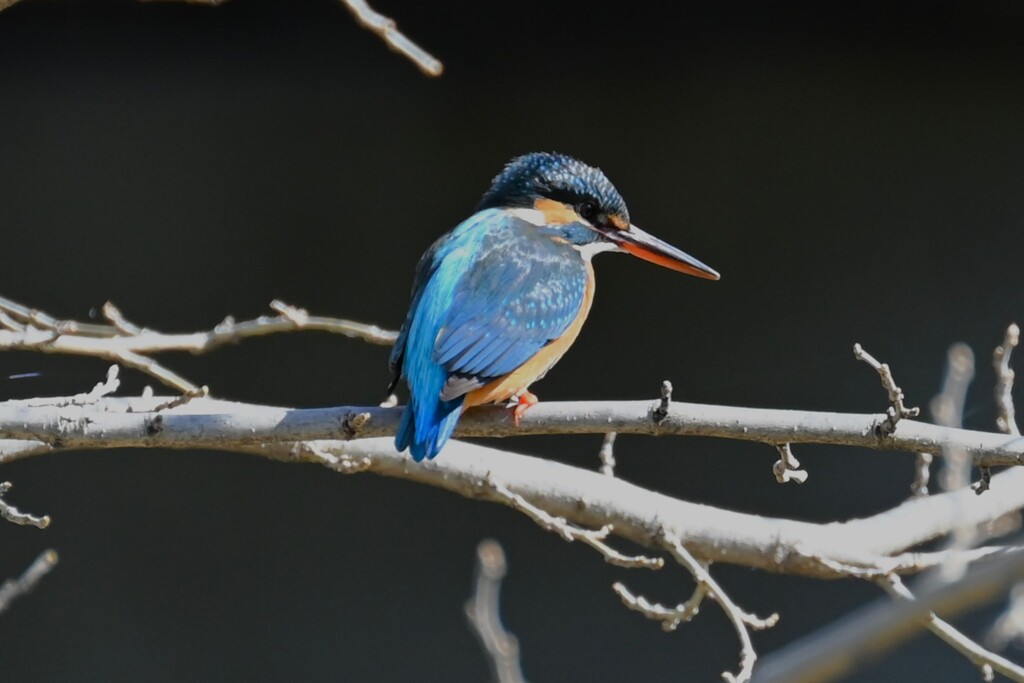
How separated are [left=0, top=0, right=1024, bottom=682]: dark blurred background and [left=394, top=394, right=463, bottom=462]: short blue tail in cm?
160

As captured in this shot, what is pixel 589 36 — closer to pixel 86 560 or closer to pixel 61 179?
pixel 61 179

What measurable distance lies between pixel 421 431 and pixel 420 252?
5.63 ft

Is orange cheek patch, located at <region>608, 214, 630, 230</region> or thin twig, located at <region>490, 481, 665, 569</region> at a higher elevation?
orange cheek patch, located at <region>608, 214, 630, 230</region>

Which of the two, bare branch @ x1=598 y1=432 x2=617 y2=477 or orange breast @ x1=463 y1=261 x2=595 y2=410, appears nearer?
orange breast @ x1=463 y1=261 x2=595 y2=410

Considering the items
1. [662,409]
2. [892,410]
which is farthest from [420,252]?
[892,410]

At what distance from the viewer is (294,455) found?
6.12 ft

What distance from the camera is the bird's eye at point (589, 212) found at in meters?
2.10

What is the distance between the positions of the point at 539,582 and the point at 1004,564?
8.34 feet

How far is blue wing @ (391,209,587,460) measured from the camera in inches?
63.1

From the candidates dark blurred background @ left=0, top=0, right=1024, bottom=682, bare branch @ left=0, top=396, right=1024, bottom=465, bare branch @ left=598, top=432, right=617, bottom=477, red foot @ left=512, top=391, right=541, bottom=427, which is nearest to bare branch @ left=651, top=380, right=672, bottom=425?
bare branch @ left=0, top=396, right=1024, bottom=465

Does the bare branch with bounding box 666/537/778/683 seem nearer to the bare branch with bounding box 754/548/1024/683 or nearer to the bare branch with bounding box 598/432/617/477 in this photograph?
the bare branch with bounding box 598/432/617/477

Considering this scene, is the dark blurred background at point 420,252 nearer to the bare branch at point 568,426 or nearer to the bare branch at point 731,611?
the bare branch at point 731,611

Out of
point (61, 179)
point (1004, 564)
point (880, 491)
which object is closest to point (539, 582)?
point (880, 491)

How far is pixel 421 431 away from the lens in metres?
1.55
